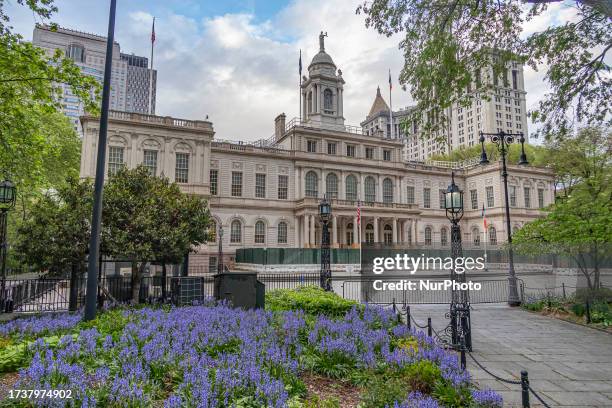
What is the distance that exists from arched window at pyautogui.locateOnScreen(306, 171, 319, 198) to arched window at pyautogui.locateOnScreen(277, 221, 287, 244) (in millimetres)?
4966

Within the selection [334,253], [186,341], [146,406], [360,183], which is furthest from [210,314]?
[360,183]

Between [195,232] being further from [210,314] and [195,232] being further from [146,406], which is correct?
[146,406]

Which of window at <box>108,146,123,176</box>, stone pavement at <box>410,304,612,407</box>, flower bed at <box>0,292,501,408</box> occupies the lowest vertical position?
stone pavement at <box>410,304,612,407</box>

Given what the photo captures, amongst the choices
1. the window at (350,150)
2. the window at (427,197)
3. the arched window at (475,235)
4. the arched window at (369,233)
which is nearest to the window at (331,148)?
the window at (350,150)

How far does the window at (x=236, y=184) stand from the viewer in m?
43.4

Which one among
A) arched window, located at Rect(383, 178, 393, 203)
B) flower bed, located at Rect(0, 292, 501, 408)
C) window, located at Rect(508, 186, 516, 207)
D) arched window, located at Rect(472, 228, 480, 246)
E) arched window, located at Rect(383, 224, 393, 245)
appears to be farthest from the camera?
window, located at Rect(508, 186, 516, 207)

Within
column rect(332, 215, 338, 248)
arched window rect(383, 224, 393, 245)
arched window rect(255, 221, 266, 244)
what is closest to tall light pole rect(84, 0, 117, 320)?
arched window rect(255, 221, 266, 244)

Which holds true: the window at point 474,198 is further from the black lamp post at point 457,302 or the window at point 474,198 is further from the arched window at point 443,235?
the black lamp post at point 457,302

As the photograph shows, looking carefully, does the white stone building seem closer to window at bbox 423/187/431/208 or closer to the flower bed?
window at bbox 423/187/431/208

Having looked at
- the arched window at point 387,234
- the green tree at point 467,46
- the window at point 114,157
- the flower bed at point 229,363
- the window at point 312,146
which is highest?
the window at point 312,146

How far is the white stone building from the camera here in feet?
126

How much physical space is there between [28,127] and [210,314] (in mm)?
10352

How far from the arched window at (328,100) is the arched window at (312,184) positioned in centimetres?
1178

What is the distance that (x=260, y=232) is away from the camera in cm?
4388
